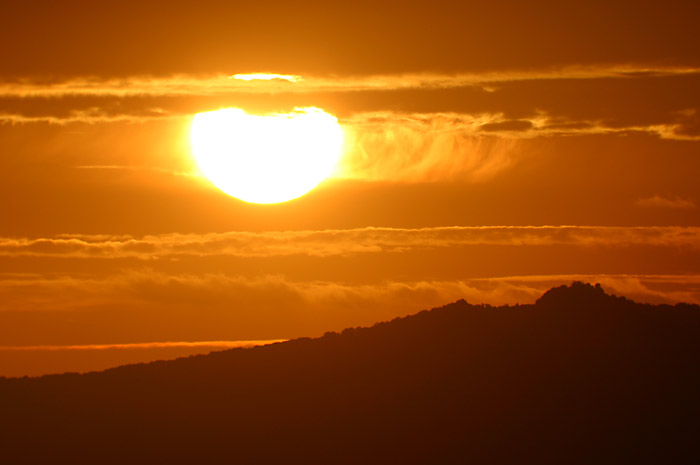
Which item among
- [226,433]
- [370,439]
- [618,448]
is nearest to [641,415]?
[618,448]

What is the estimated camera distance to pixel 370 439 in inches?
5182

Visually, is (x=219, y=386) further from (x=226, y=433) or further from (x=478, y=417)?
(x=478, y=417)

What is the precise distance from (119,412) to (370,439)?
97.8 feet

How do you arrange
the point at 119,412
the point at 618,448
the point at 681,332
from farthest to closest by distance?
1. the point at 119,412
2. the point at 681,332
3. the point at 618,448

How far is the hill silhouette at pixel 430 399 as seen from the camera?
128 metres

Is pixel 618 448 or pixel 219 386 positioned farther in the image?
pixel 219 386

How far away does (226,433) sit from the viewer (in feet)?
454

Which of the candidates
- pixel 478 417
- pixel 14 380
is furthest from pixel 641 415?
pixel 14 380

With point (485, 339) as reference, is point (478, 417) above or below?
below

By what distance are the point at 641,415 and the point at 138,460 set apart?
4786cm

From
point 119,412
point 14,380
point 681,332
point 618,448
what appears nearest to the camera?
point 618,448

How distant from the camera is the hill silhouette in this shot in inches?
5032

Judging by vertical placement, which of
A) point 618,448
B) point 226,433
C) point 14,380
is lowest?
point 618,448

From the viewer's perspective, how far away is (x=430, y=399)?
135 metres
